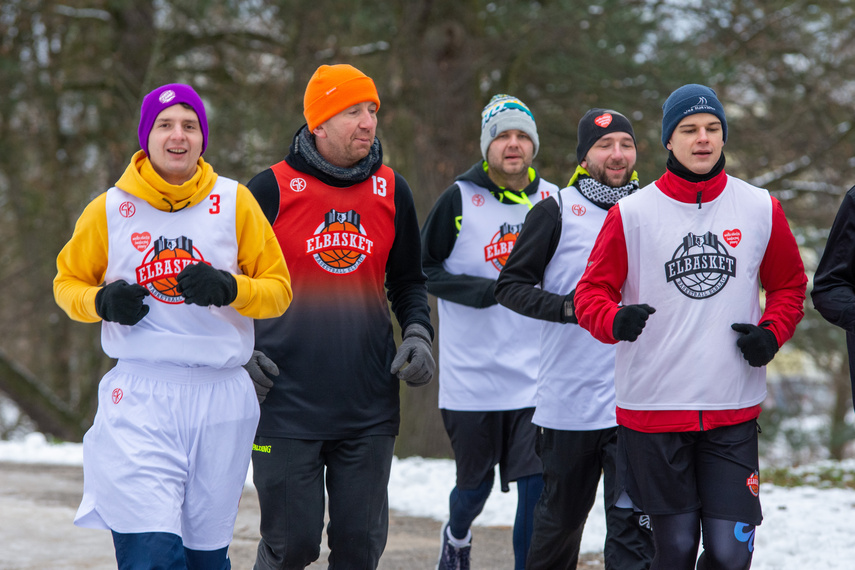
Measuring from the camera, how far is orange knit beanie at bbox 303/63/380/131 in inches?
150

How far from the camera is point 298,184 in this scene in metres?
3.82

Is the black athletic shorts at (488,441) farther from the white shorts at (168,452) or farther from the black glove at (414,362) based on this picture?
the white shorts at (168,452)

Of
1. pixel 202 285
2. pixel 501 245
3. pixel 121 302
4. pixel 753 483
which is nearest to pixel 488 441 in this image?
pixel 501 245

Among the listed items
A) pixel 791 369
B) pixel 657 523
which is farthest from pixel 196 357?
pixel 791 369

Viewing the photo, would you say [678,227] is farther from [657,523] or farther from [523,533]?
[523,533]

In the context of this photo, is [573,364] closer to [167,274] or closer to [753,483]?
[753,483]

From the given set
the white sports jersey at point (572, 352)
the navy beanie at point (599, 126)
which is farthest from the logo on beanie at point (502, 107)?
the white sports jersey at point (572, 352)

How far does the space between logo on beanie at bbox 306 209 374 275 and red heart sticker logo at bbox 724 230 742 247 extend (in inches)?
52.7

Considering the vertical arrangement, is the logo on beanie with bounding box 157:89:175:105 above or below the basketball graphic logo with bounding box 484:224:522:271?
above

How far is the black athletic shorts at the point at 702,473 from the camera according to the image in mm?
3355

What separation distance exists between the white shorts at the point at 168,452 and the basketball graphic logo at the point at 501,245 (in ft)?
6.28

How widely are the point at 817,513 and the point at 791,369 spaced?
37.9 ft

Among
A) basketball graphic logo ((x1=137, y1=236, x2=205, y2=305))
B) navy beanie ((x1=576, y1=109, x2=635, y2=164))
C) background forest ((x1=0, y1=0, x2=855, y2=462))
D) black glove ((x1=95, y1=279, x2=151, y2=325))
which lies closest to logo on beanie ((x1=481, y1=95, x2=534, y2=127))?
navy beanie ((x1=576, y1=109, x2=635, y2=164))

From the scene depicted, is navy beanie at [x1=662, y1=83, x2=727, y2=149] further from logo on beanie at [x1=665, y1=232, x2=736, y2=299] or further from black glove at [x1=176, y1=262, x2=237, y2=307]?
black glove at [x1=176, y1=262, x2=237, y2=307]
